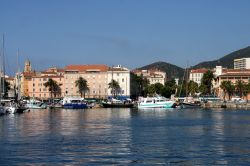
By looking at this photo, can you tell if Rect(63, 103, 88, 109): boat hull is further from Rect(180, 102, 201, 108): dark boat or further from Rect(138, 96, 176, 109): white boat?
Rect(180, 102, 201, 108): dark boat

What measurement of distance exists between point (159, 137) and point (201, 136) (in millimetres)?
3653

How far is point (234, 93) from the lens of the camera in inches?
7210

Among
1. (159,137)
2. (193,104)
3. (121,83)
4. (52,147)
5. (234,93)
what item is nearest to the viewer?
(52,147)

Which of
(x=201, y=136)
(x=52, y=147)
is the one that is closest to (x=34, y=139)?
(x=52, y=147)

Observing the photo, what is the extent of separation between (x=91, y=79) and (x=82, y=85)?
614cm

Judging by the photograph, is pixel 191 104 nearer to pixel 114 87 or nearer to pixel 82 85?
pixel 114 87

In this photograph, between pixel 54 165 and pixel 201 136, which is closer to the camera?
pixel 54 165

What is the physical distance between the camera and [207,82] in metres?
187

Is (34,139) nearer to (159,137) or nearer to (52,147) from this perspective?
(52,147)

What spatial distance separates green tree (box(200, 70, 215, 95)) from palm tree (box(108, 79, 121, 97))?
28.0 metres

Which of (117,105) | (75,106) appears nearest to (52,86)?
(117,105)

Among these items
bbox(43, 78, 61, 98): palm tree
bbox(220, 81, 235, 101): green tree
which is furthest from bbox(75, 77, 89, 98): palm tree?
bbox(220, 81, 235, 101): green tree

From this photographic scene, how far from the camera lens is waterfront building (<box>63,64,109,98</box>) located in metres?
194

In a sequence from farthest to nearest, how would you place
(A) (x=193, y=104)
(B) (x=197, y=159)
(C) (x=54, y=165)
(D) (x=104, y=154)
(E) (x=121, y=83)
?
(E) (x=121, y=83) → (A) (x=193, y=104) → (D) (x=104, y=154) → (B) (x=197, y=159) → (C) (x=54, y=165)
